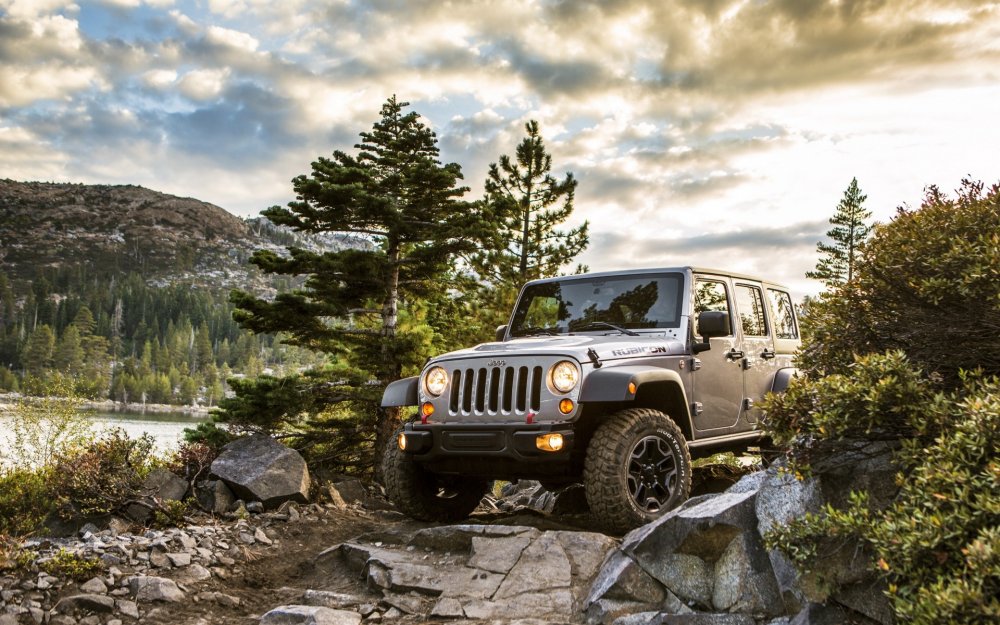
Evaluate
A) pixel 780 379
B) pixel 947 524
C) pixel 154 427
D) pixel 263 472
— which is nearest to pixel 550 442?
pixel 947 524

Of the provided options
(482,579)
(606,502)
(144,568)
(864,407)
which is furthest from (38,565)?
(864,407)

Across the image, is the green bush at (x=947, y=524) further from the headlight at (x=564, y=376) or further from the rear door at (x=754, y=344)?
the rear door at (x=754, y=344)

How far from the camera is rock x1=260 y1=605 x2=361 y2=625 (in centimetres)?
488

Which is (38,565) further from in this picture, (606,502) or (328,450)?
(328,450)

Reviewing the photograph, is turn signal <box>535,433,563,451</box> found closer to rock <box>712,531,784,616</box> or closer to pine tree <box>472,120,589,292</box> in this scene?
rock <box>712,531,784,616</box>

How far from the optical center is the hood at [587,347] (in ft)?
19.7

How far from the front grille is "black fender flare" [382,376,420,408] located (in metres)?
0.65

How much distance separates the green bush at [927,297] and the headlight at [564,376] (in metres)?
1.70

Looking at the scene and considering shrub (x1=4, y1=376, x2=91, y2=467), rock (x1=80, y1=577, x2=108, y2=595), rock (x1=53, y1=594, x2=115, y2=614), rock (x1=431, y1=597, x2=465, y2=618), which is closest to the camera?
rock (x1=431, y1=597, x2=465, y2=618)

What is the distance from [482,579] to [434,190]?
7.92 m

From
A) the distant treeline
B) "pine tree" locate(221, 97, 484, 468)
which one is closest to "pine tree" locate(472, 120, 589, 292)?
"pine tree" locate(221, 97, 484, 468)

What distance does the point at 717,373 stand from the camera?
7242 mm

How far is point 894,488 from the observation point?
411 centimetres

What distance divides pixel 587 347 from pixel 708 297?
186 cm
